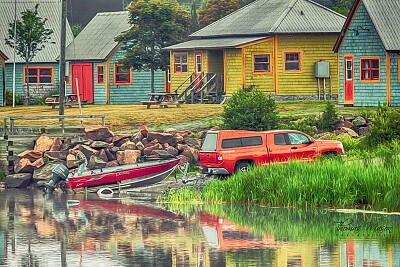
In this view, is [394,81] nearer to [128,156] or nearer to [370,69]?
[370,69]

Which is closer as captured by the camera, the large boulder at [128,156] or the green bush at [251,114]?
the large boulder at [128,156]

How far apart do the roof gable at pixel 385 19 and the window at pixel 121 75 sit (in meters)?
19.3

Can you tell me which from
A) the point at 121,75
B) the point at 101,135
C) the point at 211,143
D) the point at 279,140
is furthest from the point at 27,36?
the point at 279,140

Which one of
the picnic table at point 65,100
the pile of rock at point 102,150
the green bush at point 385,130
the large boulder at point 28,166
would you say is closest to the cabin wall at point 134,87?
the picnic table at point 65,100

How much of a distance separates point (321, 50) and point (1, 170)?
2211 centimetres

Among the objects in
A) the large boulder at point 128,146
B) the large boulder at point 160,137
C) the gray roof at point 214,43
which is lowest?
the large boulder at point 128,146

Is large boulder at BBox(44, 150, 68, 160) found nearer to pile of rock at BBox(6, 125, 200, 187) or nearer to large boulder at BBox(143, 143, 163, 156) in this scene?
pile of rock at BBox(6, 125, 200, 187)

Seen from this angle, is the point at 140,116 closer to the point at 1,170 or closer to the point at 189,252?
the point at 1,170

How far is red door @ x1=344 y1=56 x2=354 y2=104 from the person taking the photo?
62.4 m

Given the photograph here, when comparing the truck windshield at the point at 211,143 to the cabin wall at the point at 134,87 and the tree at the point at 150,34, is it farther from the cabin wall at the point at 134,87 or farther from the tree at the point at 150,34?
the cabin wall at the point at 134,87

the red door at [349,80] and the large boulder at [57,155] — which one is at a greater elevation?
the red door at [349,80]

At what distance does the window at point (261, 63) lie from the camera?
6825 centimetres

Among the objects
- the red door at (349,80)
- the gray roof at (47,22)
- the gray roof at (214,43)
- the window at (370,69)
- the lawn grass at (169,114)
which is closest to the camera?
the lawn grass at (169,114)

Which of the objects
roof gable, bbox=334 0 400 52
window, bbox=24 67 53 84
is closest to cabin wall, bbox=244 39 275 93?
roof gable, bbox=334 0 400 52
